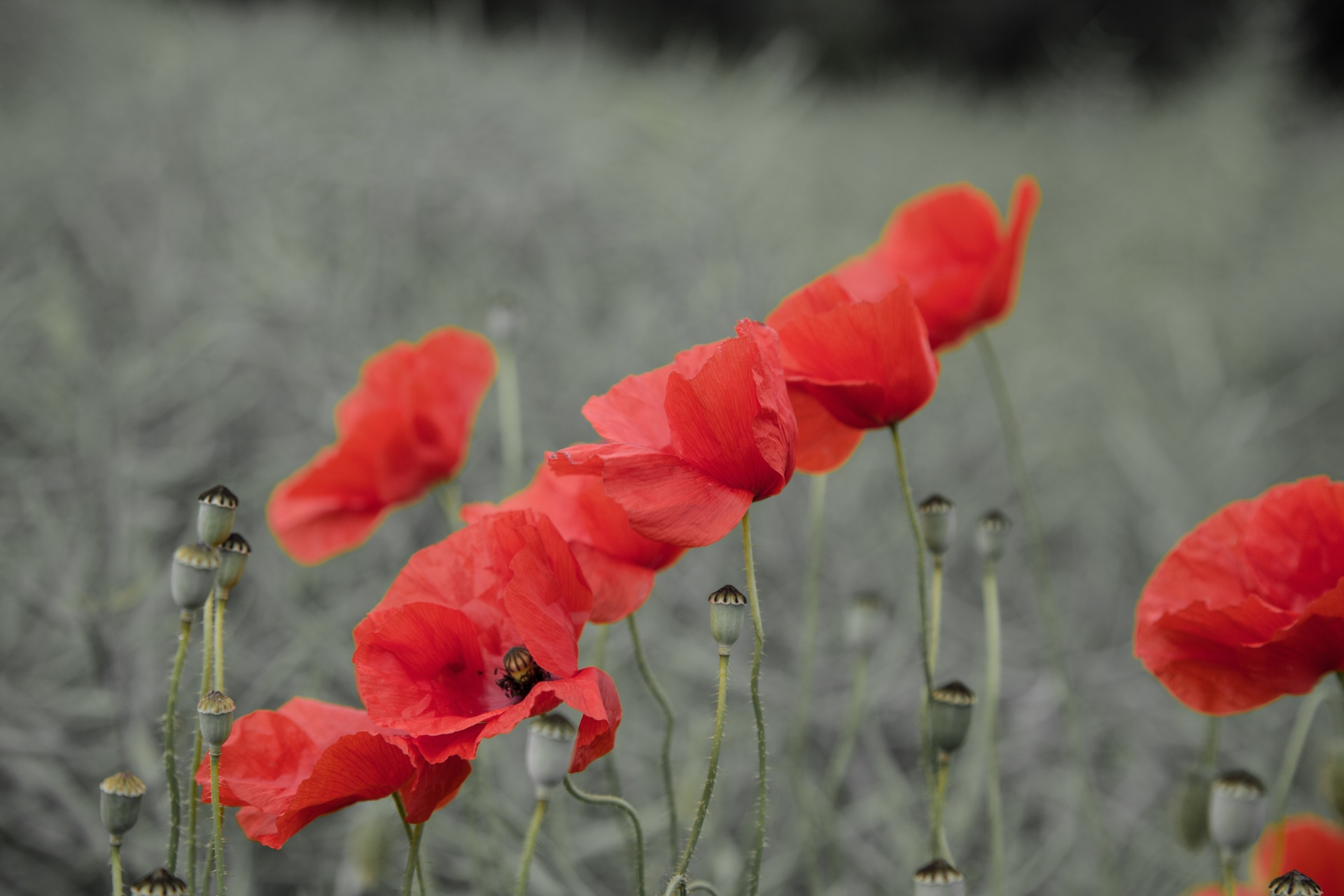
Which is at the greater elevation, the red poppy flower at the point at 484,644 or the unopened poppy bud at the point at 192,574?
the unopened poppy bud at the point at 192,574

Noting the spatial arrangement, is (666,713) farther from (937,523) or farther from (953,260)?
(953,260)

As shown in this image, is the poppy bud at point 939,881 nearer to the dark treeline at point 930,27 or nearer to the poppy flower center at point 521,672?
the poppy flower center at point 521,672

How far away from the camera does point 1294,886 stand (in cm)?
21

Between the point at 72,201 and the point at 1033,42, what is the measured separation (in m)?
5.87

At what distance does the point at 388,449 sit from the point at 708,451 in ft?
0.65

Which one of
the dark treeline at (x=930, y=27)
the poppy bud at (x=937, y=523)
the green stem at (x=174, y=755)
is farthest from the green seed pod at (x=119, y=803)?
the dark treeline at (x=930, y=27)

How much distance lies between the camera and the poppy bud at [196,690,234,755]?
0.23 metres

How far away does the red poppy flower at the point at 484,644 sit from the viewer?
226 mm

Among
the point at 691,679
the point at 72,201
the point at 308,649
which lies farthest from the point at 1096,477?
the point at 72,201

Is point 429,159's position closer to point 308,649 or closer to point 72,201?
point 72,201

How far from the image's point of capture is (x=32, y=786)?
617mm

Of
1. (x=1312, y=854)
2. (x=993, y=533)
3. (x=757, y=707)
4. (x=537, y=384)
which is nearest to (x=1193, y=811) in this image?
(x=1312, y=854)

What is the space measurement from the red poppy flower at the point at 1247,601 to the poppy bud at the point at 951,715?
5cm

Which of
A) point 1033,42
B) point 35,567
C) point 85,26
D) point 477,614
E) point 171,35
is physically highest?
point 1033,42
